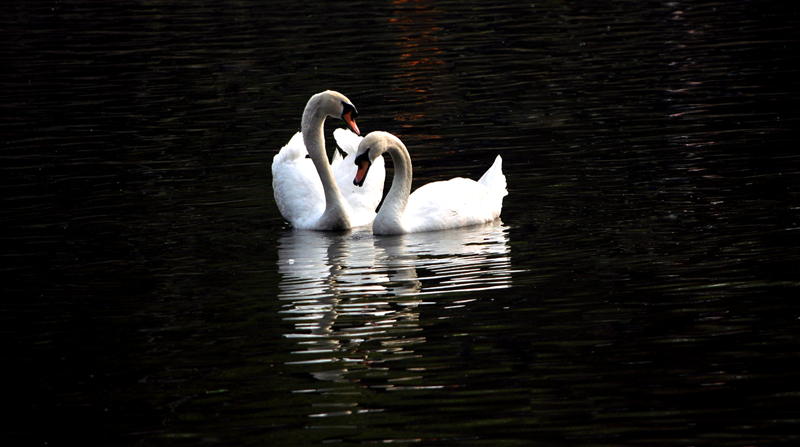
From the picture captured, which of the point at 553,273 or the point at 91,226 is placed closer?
the point at 553,273

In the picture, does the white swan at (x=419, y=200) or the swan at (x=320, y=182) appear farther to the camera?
the swan at (x=320, y=182)

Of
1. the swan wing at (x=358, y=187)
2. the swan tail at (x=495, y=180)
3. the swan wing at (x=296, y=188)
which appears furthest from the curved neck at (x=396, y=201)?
the swan wing at (x=296, y=188)

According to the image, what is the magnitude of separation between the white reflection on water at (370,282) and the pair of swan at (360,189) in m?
0.18

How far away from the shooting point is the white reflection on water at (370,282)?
26.9 ft

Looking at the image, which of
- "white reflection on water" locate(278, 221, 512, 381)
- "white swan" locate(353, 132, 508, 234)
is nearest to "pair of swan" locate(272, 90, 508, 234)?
"white swan" locate(353, 132, 508, 234)

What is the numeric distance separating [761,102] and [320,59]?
10752 mm

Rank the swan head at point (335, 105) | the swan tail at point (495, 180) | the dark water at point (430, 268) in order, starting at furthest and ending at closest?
the swan head at point (335, 105)
the swan tail at point (495, 180)
the dark water at point (430, 268)

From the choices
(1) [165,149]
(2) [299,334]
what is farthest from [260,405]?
(1) [165,149]

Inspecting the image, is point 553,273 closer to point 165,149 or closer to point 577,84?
point 165,149

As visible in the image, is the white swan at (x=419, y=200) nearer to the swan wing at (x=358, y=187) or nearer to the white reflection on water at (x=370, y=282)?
the white reflection on water at (x=370, y=282)

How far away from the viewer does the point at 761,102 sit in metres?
17.8

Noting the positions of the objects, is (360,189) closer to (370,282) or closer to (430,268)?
(430,268)

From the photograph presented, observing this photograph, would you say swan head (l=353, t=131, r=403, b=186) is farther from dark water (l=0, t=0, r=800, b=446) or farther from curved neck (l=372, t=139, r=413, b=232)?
dark water (l=0, t=0, r=800, b=446)

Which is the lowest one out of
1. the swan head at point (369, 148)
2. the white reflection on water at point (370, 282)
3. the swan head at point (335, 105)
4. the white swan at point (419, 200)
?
the white reflection on water at point (370, 282)
